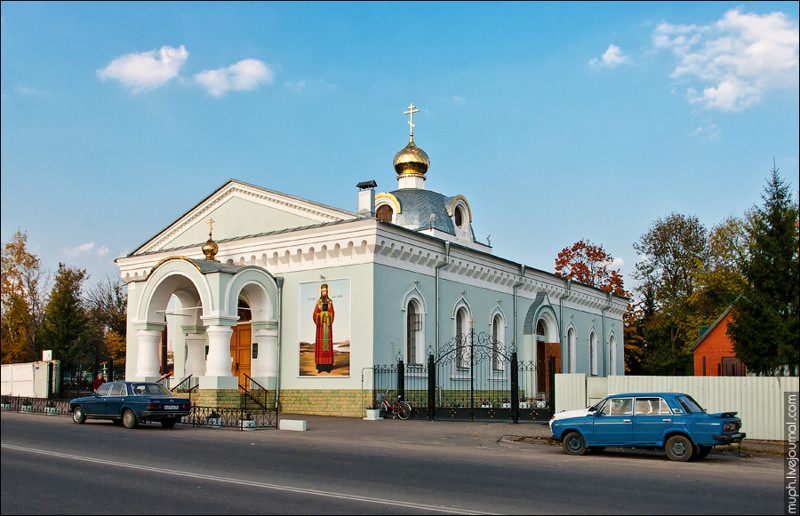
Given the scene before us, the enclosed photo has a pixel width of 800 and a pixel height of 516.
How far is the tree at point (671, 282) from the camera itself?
172 feet

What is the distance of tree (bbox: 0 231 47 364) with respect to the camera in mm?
46281

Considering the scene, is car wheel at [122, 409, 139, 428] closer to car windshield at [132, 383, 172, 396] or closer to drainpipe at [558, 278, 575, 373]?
car windshield at [132, 383, 172, 396]

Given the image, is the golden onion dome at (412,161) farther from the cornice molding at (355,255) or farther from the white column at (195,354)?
the white column at (195,354)

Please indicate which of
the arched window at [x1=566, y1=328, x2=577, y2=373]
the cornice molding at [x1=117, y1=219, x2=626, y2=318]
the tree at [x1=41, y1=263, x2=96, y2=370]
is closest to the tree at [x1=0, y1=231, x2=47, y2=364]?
the tree at [x1=41, y1=263, x2=96, y2=370]

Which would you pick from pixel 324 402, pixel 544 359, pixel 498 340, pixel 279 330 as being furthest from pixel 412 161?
pixel 324 402

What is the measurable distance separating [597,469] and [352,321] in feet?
43.0

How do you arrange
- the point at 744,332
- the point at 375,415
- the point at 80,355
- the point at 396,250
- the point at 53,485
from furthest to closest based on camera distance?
the point at 80,355 → the point at 396,250 → the point at 375,415 → the point at 744,332 → the point at 53,485

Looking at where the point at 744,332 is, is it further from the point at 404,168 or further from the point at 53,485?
the point at 404,168

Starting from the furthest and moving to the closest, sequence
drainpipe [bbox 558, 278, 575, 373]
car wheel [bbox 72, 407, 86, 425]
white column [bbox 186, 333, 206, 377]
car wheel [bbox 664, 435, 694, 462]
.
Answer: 1. drainpipe [bbox 558, 278, 575, 373]
2. white column [bbox 186, 333, 206, 377]
3. car wheel [bbox 72, 407, 86, 425]
4. car wheel [bbox 664, 435, 694, 462]

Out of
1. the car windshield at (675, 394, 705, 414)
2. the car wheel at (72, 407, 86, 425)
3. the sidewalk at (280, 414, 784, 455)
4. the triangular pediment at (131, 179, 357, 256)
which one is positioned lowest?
the sidewalk at (280, 414, 784, 455)

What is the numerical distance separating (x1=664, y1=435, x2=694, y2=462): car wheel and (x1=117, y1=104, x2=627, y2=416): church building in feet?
37.9

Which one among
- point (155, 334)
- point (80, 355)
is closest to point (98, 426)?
point (155, 334)

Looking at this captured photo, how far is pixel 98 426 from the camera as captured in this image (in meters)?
20.2

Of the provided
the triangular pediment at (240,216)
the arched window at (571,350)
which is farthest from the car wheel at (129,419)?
the arched window at (571,350)
